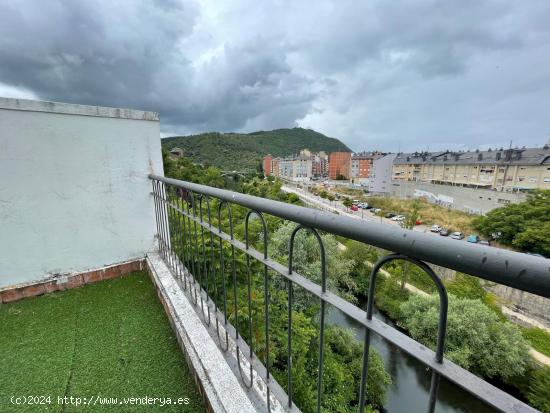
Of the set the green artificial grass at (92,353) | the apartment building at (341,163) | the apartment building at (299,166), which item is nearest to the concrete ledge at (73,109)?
the green artificial grass at (92,353)

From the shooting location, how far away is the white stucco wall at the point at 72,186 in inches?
97.3

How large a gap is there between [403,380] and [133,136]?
11929mm

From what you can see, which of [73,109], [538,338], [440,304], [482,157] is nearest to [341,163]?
[482,157]

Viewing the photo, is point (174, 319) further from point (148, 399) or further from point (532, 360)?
point (532, 360)

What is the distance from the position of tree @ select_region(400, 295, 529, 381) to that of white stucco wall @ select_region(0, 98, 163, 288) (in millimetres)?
9764

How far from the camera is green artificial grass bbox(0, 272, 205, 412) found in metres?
1.65

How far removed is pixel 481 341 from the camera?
31.2ft

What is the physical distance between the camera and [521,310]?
1434 cm

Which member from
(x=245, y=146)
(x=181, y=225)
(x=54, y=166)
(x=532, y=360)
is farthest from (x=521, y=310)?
(x=245, y=146)

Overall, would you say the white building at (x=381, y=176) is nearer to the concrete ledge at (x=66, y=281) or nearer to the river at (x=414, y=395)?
the river at (x=414, y=395)

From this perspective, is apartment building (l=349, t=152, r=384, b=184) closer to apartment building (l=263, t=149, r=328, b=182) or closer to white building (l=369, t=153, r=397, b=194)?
white building (l=369, t=153, r=397, b=194)

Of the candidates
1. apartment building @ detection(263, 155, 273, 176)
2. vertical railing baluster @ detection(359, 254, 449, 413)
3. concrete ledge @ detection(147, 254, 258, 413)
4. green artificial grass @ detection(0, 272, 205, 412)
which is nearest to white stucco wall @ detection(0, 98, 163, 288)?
green artificial grass @ detection(0, 272, 205, 412)

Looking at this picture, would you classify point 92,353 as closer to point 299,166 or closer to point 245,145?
point 299,166

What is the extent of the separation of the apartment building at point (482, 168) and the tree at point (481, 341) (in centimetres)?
3502
